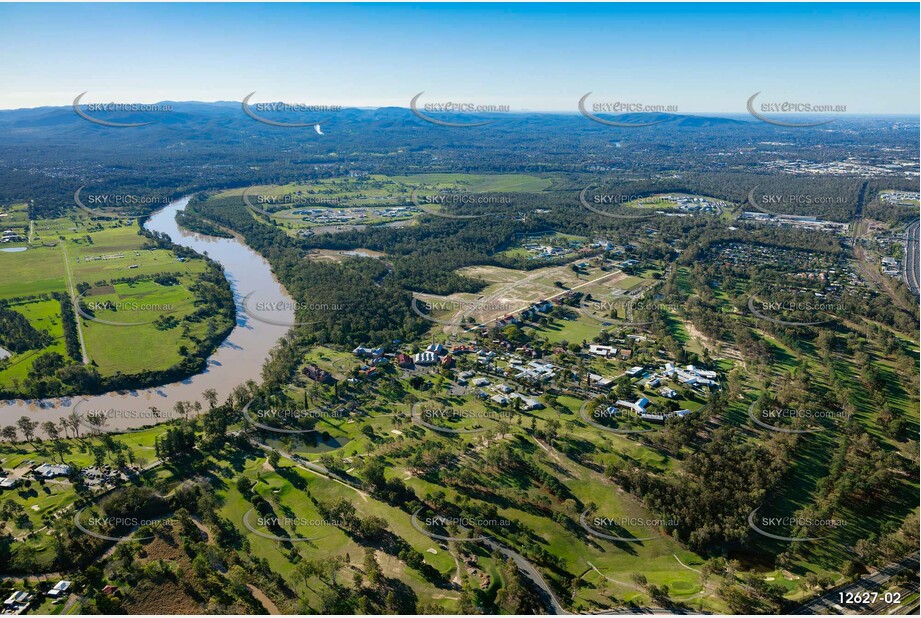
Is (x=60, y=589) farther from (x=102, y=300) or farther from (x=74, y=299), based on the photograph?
(x=74, y=299)

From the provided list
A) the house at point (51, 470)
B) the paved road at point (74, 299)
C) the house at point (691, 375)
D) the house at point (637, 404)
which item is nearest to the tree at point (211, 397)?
the house at point (51, 470)

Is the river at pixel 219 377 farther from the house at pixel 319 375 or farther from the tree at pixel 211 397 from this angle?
the house at pixel 319 375

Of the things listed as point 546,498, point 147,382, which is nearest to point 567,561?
point 546,498

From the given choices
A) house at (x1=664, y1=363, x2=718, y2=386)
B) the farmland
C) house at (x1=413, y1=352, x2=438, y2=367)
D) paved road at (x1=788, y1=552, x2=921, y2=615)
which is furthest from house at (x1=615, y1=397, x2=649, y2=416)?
the farmland

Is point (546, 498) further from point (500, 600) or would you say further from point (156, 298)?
point (156, 298)

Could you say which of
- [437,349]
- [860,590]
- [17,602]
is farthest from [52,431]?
[860,590]
